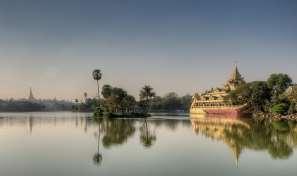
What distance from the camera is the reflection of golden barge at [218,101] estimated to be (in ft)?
361

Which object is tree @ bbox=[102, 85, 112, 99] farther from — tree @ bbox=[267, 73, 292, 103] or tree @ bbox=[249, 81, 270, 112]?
tree @ bbox=[267, 73, 292, 103]

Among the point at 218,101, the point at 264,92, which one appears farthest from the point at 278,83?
the point at 218,101

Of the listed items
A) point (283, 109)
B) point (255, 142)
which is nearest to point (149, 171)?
point (255, 142)

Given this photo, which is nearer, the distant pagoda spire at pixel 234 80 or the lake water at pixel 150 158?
the lake water at pixel 150 158

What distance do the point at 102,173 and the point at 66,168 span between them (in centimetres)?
230

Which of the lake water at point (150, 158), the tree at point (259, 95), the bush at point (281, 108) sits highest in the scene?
the tree at point (259, 95)

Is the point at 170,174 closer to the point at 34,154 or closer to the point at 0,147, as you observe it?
the point at 34,154

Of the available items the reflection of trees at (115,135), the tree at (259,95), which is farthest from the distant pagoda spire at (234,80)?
the reflection of trees at (115,135)

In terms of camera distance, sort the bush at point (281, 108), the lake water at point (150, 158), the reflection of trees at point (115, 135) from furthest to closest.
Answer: the bush at point (281, 108) < the reflection of trees at point (115, 135) < the lake water at point (150, 158)

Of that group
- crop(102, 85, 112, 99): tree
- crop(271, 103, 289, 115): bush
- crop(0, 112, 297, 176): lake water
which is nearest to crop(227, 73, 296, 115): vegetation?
crop(271, 103, 289, 115): bush

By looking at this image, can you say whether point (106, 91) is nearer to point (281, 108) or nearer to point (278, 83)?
point (278, 83)

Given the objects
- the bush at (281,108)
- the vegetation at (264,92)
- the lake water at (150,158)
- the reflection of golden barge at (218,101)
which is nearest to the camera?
the lake water at (150,158)

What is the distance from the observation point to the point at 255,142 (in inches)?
1478

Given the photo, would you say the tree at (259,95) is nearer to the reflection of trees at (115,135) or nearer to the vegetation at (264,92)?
the vegetation at (264,92)
